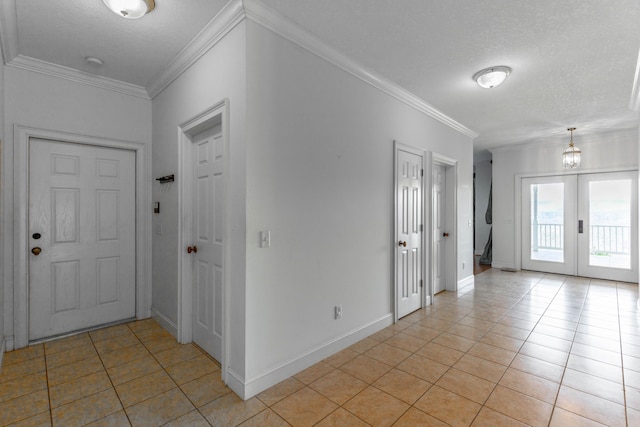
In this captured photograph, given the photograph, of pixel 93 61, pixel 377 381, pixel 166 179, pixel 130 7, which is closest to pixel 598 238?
pixel 377 381

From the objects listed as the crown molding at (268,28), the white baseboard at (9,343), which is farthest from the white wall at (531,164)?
the white baseboard at (9,343)

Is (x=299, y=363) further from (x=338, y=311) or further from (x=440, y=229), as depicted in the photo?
(x=440, y=229)

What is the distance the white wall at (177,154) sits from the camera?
216 centimetres

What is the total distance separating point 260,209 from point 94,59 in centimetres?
223

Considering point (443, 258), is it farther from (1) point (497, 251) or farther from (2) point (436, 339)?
(1) point (497, 251)

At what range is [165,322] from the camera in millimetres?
3234

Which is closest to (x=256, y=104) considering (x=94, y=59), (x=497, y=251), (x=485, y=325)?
(x=94, y=59)

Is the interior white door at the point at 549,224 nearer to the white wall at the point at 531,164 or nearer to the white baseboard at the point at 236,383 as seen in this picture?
the white wall at the point at 531,164

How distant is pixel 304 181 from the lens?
249 cm

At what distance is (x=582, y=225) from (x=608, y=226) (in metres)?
0.36

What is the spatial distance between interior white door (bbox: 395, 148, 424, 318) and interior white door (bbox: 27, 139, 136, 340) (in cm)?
309

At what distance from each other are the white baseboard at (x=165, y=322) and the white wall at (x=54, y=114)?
45.9 inches

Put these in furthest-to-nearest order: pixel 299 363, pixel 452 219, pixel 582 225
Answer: pixel 582 225
pixel 452 219
pixel 299 363

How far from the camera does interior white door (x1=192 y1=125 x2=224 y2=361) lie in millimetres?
2594
